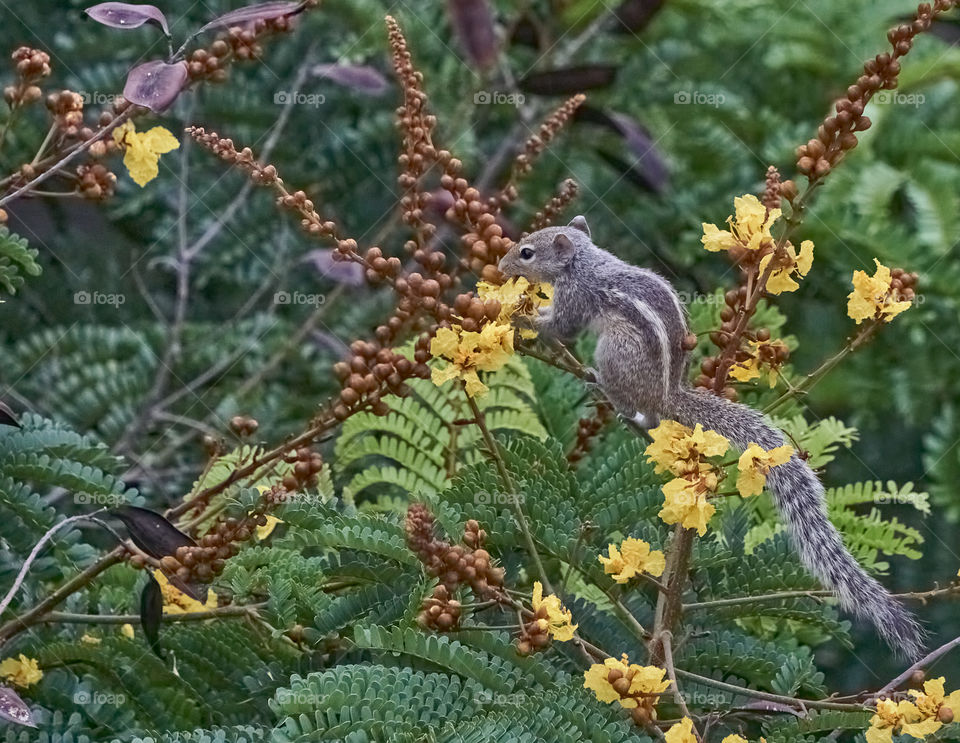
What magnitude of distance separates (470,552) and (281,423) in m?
1.69

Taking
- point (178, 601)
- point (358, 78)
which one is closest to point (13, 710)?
point (178, 601)

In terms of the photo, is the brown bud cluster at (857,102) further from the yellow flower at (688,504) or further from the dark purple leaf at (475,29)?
the dark purple leaf at (475,29)

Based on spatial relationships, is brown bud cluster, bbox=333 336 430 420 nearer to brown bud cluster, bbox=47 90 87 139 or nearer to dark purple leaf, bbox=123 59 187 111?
dark purple leaf, bbox=123 59 187 111

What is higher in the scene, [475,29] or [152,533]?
[475,29]

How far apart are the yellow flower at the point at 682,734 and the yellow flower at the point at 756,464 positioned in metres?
0.26

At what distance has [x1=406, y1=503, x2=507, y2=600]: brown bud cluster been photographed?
124 cm

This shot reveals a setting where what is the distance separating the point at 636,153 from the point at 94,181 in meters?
1.44

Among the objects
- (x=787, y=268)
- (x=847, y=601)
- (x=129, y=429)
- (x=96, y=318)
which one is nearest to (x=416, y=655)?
(x=847, y=601)

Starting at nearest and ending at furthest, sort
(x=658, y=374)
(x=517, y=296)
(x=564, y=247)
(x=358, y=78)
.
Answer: (x=517, y=296)
(x=658, y=374)
(x=564, y=247)
(x=358, y=78)

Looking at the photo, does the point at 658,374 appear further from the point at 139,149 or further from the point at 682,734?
the point at 139,149

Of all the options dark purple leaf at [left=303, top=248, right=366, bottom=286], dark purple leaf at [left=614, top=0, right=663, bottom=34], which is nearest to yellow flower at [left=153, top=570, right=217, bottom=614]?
dark purple leaf at [left=303, top=248, right=366, bottom=286]

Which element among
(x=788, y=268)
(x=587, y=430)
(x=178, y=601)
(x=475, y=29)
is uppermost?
(x=475, y=29)

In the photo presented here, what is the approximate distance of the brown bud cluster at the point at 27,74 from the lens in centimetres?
151

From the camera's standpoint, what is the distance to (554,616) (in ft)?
4.11
